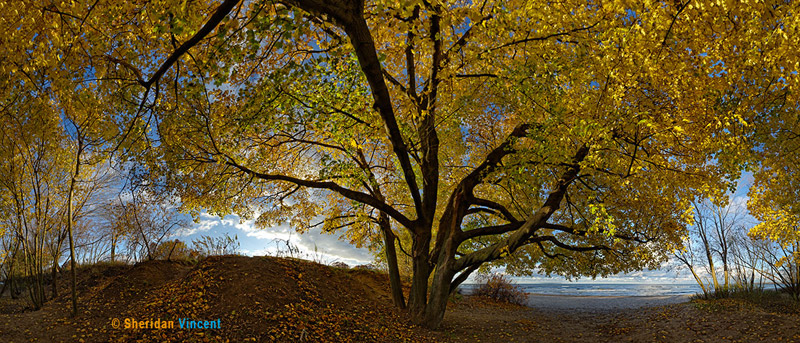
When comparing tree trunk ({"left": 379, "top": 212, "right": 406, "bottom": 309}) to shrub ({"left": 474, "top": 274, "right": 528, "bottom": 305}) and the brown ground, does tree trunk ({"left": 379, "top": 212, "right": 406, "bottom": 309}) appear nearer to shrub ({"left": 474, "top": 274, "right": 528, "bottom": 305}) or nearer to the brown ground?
the brown ground

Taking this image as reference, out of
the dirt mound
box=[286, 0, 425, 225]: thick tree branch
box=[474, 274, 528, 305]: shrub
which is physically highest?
box=[286, 0, 425, 225]: thick tree branch

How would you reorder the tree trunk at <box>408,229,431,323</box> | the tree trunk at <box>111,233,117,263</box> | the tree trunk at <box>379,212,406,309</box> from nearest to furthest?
the tree trunk at <box>408,229,431,323</box> → the tree trunk at <box>379,212,406,309</box> → the tree trunk at <box>111,233,117,263</box>

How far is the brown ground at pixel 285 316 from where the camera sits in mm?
6828

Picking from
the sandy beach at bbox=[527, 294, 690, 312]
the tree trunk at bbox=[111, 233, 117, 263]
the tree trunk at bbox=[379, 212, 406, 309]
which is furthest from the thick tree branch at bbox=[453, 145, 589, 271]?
the tree trunk at bbox=[111, 233, 117, 263]

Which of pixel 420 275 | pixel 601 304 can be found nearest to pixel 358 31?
pixel 420 275

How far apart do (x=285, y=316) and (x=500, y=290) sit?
44.4 feet

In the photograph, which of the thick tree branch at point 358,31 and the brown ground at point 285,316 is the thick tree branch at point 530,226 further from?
the thick tree branch at point 358,31

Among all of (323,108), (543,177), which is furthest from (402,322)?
(323,108)

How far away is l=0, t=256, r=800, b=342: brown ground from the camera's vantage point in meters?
6.83

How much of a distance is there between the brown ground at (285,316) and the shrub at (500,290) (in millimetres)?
6176

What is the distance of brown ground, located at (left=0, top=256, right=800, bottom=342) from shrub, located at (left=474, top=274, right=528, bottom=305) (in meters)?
6.18

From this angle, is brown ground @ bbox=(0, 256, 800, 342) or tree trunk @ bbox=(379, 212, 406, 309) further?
tree trunk @ bbox=(379, 212, 406, 309)

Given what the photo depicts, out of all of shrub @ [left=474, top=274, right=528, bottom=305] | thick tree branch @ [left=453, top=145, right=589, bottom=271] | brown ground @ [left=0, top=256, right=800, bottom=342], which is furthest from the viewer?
shrub @ [left=474, top=274, right=528, bottom=305]

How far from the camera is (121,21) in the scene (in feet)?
19.6
